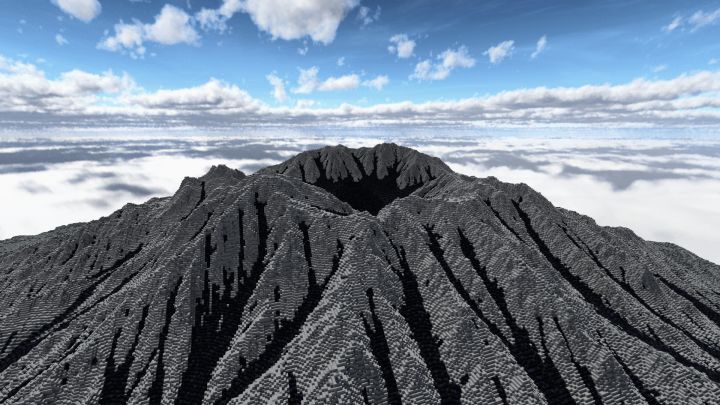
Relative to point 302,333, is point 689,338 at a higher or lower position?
lower

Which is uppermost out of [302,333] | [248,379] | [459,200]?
[459,200]

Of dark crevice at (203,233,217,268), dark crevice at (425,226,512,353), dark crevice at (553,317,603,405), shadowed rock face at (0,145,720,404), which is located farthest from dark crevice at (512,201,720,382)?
dark crevice at (203,233,217,268)

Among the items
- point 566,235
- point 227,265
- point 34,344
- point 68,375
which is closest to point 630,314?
point 566,235

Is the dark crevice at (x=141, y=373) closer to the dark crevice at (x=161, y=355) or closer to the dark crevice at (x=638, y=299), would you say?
the dark crevice at (x=161, y=355)

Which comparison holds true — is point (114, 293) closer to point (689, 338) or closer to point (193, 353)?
point (193, 353)

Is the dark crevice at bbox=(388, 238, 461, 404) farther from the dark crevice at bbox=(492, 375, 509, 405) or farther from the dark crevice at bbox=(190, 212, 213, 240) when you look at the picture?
the dark crevice at bbox=(190, 212, 213, 240)
